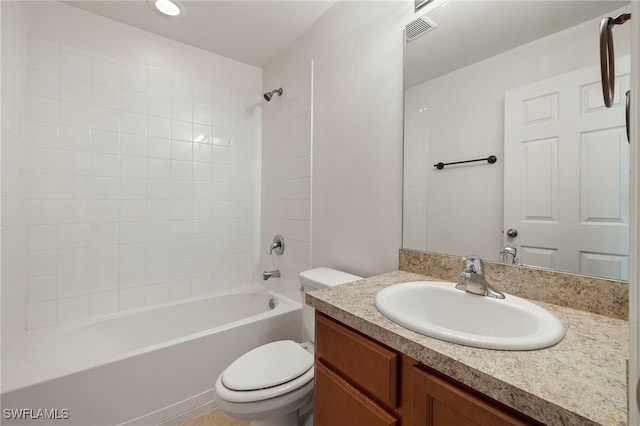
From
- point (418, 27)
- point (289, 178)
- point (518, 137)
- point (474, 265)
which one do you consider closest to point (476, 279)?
point (474, 265)

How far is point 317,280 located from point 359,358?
70 cm

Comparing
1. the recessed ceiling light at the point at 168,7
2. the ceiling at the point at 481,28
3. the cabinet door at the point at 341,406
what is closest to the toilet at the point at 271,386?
the cabinet door at the point at 341,406

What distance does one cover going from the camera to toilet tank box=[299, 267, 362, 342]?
141cm

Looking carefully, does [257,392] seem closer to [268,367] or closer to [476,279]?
[268,367]

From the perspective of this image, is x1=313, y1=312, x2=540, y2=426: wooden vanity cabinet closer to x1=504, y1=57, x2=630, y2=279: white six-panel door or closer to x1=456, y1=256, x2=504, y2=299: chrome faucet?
x1=456, y1=256, x2=504, y2=299: chrome faucet

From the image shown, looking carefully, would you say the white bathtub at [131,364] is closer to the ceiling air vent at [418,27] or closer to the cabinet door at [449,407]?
the cabinet door at [449,407]

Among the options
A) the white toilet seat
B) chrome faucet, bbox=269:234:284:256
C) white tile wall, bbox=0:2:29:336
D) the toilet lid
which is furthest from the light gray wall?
white tile wall, bbox=0:2:29:336

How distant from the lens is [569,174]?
0.85 m

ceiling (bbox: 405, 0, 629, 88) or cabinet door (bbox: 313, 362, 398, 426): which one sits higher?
ceiling (bbox: 405, 0, 629, 88)

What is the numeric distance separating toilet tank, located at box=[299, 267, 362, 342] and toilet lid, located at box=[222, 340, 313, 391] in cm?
18

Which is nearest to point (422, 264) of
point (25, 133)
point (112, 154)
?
point (112, 154)

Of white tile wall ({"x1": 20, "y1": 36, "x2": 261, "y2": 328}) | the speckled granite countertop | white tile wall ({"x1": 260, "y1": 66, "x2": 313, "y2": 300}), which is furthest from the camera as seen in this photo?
white tile wall ({"x1": 260, "y1": 66, "x2": 313, "y2": 300})

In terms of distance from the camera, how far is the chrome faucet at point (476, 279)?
2.95ft

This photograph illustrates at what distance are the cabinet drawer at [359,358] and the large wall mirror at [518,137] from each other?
1.98ft
